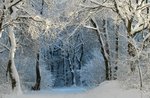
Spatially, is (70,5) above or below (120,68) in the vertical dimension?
above

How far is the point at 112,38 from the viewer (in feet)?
144

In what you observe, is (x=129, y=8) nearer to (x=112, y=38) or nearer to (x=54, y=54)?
(x=112, y=38)

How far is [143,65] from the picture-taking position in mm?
21641

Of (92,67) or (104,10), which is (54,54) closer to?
(92,67)

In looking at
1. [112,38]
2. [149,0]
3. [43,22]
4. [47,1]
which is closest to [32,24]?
[43,22]

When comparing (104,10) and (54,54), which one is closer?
(104,10)

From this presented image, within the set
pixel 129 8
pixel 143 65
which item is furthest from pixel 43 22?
pixel 143 65

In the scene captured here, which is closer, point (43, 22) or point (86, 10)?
point (43, 22)

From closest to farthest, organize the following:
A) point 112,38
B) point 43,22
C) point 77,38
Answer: point 43,22 < point 112,38 < point 77,38

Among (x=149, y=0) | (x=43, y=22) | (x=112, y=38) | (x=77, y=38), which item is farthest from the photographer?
(x=77, y=38)

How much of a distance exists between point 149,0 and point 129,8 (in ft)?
15.4

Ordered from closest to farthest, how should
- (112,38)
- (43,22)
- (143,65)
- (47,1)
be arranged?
(143,65)
(43,22)
(47,1)
(112,38)

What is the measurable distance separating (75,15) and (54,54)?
41277mm

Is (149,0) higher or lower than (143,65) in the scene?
higher
